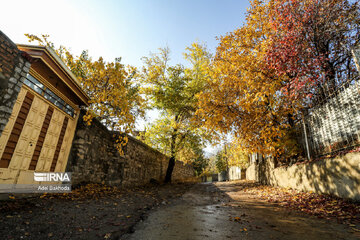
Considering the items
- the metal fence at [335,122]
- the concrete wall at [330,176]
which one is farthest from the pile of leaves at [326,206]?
the metal fence at [335,122]

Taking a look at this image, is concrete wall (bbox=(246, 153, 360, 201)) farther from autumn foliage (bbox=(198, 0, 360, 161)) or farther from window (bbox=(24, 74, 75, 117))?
window (bbox=(24, 74, 75, 117))

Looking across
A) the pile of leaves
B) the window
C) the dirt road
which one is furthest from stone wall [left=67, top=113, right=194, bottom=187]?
the pile of leaves

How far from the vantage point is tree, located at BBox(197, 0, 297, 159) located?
7.35 metres

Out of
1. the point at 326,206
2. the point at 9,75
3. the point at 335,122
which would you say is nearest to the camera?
the point at 9,75

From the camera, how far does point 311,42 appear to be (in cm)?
800

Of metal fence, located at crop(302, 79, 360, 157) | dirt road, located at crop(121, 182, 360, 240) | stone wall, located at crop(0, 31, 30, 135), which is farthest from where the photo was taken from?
metal fence, located at crop(302, 79, 360, 157)

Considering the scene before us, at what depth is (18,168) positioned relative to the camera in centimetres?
543

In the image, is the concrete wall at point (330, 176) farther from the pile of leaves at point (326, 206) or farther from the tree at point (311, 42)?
the tree at point (311, 42)

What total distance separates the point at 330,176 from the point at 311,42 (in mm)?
5907

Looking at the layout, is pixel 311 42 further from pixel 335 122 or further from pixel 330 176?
pixel 330 176

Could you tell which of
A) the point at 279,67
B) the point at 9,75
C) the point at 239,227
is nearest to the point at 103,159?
the point at 9,75

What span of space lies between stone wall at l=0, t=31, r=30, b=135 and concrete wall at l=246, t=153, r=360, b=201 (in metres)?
9.21

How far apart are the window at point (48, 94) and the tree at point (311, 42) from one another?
8361 mm

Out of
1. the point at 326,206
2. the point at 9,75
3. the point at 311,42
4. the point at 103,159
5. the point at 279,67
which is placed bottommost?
the point at 326,206
